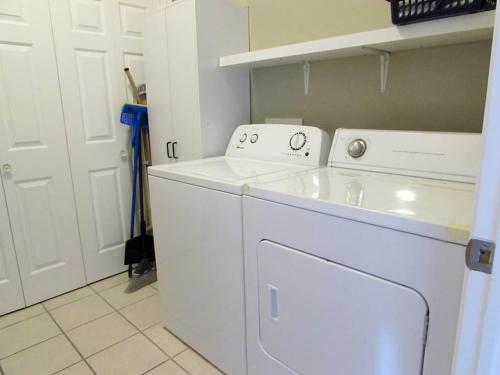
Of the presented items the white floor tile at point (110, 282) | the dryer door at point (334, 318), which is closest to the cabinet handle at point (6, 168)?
the white floor tile at point (110, 282)

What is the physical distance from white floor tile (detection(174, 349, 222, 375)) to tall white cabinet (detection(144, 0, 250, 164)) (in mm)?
1096

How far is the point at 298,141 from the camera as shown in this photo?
1.72 metres

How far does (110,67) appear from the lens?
2.41m

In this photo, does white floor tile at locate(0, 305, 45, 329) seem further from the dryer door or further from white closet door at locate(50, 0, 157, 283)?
the dryer door

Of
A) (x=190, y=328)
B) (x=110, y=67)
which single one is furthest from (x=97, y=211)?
(x=190, y=328)

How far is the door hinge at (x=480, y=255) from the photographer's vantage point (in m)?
0.59

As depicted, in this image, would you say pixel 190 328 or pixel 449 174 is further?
pixel 190 328

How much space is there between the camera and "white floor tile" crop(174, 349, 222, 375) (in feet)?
5.55

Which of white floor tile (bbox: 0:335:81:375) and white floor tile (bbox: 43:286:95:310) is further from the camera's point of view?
white floor tile (bbox: 43:286:95:310)

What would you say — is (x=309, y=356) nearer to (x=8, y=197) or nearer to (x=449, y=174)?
(x=449, y=174)

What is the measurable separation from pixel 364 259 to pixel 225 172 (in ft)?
2.60

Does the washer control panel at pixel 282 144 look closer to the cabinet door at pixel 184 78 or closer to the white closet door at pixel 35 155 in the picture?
the cabinet door at pixel 184 78

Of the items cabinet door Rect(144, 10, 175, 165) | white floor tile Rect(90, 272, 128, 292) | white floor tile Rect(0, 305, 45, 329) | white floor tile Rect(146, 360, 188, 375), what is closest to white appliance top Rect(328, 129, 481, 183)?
cabinet door Rect(144, 10, 175, 165)

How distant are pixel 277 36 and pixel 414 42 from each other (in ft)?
2.87
